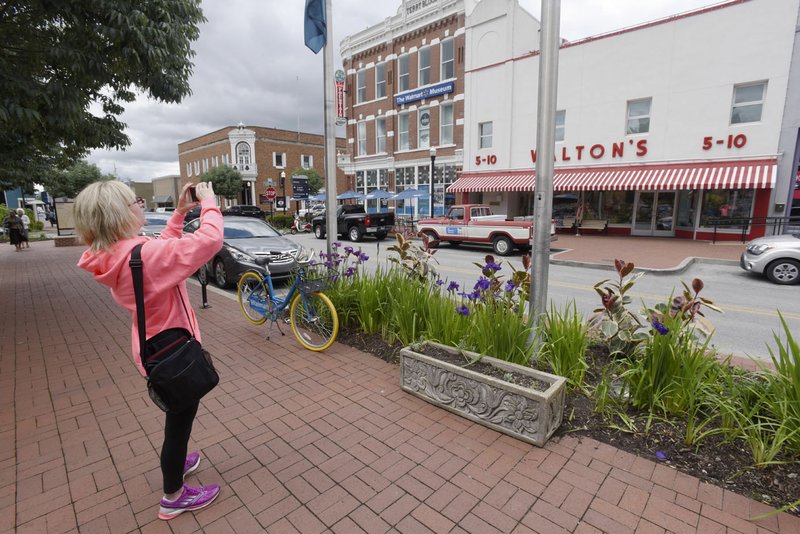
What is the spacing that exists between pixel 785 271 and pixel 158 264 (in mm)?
11527

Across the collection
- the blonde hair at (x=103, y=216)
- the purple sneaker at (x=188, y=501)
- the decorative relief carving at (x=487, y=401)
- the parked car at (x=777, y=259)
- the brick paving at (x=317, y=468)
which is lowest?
the brick paving at (x=317, y=468)

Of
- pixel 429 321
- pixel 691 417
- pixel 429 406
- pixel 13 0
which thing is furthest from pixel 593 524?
pixel 13 0

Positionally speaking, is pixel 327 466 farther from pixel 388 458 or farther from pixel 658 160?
pixel 658 160

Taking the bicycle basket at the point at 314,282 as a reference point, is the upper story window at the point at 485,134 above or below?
above

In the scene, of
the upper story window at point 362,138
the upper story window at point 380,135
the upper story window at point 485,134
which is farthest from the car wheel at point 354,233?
the upper story window at point 362,138

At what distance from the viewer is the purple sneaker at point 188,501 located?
7.83ft

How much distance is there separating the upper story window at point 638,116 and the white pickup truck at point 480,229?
244 inches

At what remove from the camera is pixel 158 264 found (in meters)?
2.02

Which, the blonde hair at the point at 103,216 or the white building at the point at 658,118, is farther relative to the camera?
the white building at the point at 658,118

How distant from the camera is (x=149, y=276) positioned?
202 centimetres

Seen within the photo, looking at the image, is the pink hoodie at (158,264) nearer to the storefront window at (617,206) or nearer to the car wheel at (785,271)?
the car wheel at (785,271)

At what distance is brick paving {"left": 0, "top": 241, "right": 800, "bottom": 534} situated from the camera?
2.36m

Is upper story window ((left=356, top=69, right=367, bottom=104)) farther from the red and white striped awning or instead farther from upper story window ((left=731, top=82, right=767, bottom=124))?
upper story window ((left=731, top=82, right=767, bottom=124))

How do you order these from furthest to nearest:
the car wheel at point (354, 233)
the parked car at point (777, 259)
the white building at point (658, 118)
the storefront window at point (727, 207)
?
1. the car wheel at point (354, 233)
2. the storefront window at point (727, 207)
3. the white building at point (658, 118)
4. the parked car at point (777, 259)
